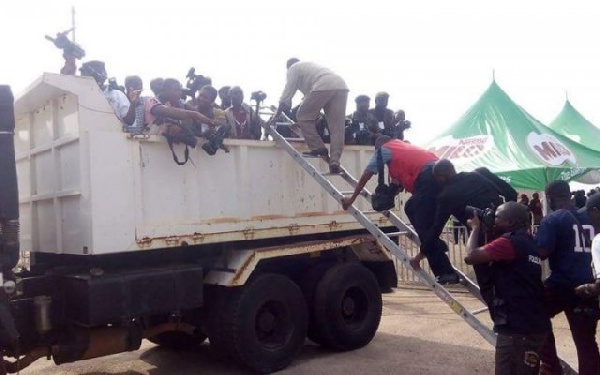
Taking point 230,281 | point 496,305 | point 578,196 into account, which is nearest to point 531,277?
point 496,305

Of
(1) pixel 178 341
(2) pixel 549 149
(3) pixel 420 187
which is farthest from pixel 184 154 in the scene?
(2) pixel 549 149

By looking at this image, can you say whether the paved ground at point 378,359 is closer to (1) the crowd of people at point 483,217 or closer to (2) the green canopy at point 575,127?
(1) the crowd of people at point 483,217

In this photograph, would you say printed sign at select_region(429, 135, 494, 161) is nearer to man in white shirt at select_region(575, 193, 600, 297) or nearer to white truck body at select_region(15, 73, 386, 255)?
white truck body at select_region(15, 73, 386, 255)

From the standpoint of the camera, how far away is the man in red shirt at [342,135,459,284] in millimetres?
4867

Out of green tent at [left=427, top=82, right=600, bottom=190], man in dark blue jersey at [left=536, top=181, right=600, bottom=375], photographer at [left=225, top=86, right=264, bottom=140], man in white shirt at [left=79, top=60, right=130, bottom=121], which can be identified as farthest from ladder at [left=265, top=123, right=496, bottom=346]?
green tent at [left=427, top=82, right=600, bottom=190]

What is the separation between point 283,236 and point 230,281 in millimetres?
882

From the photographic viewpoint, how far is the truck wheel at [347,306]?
20.7 feet

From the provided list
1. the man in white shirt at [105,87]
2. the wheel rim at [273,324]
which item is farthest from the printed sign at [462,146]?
the man in white shirt at [105,87]

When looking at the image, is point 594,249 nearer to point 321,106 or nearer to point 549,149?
point 321,106

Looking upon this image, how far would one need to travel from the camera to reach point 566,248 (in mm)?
4465

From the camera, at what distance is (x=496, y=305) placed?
3.78 metres

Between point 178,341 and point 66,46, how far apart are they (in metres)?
3.46

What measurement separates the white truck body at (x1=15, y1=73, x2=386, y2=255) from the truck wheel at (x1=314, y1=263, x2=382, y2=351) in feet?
2.06

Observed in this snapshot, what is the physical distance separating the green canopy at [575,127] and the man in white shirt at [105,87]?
1287cm
